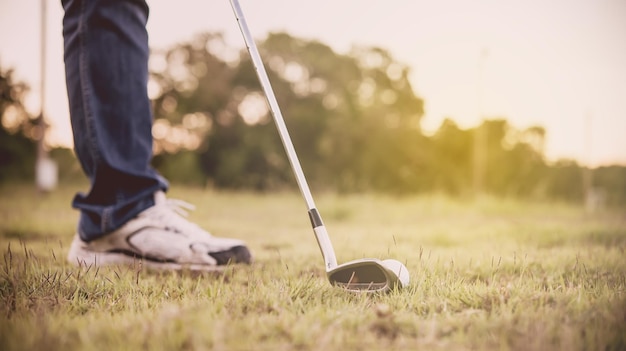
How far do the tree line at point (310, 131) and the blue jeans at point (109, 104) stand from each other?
674 inches

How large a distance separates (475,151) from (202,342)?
27.8m

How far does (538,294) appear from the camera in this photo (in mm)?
1245

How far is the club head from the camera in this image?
131 centimetres

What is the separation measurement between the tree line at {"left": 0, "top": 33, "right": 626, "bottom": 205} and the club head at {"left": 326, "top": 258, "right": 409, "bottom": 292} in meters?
17.4

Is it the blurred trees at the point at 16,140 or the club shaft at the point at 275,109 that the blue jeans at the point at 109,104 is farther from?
the blurred trees at the point at 16,140

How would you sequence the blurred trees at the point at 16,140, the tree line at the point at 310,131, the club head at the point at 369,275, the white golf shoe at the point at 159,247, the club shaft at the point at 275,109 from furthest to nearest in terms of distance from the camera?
the tree line at the point at 310,131, the blurred trees at the point at 16,140, the white golf shoe at the point at 159,247, the club shaft at the point at 275,109, the club head at the point at 369,275

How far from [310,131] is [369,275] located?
2279cm

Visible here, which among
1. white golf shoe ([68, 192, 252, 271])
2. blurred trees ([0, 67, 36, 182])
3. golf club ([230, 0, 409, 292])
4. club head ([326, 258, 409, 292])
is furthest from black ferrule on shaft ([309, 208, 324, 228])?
blurred trees ([0, 67, 36, 182])

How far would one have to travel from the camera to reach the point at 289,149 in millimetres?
1640

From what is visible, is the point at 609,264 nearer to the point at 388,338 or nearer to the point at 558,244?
the point at 558,244

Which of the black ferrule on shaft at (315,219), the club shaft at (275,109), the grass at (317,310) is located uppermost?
the club shaft at (275,109)

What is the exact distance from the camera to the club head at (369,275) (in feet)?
4.30

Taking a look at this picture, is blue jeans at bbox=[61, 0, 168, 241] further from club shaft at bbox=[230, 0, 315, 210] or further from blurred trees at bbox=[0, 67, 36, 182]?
blurred trees at bbox=[0, 67, 36, 182]

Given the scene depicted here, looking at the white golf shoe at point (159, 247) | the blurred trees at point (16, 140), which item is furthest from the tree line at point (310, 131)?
the white golf shoe at point (159, 247)
